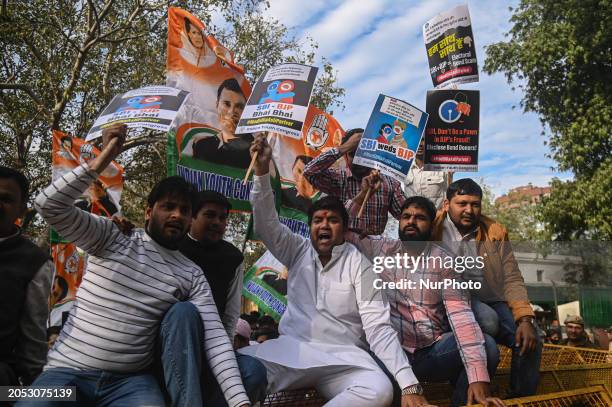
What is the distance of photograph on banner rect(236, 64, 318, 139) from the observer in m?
3.54

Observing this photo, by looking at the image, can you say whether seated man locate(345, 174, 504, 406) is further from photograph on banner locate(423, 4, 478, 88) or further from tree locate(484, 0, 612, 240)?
tree locate(484, 0, 612, 240)

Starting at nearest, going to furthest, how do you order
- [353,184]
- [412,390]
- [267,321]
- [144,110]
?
[412,390] < [144,110] < [353,184] < [267,321]

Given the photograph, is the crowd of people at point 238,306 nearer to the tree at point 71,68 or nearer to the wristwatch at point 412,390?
the wristwatch at point 412,390

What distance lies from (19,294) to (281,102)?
1.94 meters

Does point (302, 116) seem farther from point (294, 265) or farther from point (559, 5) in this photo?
point (559, 5)

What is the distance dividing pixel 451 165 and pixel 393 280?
1232 millimetres

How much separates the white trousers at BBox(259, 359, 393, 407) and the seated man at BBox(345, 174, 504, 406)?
0.43 metres

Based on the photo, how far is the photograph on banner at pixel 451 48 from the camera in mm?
4305

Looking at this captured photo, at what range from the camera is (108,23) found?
37.6 feet

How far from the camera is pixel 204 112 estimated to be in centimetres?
535

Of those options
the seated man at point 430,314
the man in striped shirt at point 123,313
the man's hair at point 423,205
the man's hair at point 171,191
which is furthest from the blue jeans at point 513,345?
the man's hair at point 171,191

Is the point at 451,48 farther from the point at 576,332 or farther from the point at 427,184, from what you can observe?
the point at 576,332

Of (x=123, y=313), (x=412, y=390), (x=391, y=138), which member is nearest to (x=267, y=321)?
(x=391, y=138)

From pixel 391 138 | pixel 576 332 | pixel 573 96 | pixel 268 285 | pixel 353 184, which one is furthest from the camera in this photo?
pixel 573 96
